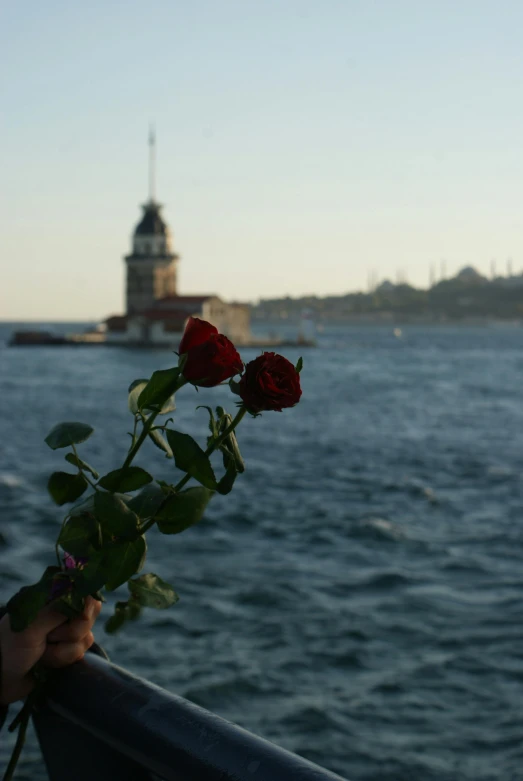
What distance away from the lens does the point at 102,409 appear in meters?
41.2

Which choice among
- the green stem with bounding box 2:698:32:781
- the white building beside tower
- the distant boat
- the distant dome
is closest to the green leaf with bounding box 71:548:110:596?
the green stem with bounding box 2:698:32:781

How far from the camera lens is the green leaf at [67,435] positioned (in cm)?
125

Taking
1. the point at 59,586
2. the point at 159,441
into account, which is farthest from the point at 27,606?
the point at 159,441

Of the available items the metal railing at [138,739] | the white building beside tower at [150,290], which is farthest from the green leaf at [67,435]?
the white building beside tower at [150,290]

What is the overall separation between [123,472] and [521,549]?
1222 centimetres

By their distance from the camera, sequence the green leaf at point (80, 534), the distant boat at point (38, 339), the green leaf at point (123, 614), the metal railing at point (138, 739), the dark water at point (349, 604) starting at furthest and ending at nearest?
the distant boat at point (38, 339), the dark water at point (349, 604), the green leaf at point (123, 614), the green leaf at point (80, 534), the metal railing at point (138, 739)

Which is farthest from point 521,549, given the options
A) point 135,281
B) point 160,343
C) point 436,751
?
→ point 135,281

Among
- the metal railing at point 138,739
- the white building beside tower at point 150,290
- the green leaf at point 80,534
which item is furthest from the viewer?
the white building beside tower at point 150,290

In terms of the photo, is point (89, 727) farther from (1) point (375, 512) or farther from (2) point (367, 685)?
(1) point (375, 512)

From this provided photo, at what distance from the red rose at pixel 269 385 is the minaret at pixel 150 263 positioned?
10123 centimetres

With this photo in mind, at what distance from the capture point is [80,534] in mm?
1249

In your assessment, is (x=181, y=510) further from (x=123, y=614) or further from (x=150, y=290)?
(x=150, y=290)

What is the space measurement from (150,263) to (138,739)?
10183cm

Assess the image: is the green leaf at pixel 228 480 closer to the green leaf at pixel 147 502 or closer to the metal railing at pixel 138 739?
the green leaf at pixel 147 502
